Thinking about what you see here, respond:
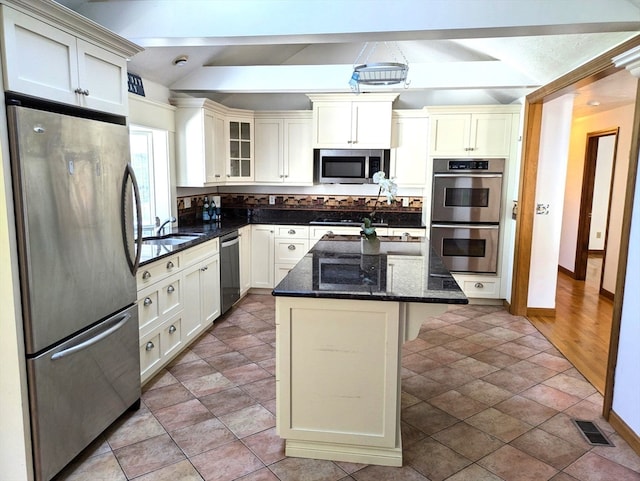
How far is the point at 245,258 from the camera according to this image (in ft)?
16.8

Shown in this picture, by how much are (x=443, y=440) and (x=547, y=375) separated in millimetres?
1284

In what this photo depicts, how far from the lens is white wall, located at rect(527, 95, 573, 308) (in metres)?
4.38

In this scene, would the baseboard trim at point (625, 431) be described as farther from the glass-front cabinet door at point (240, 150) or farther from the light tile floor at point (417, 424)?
the glass-front cabinet door at point (240, 150)

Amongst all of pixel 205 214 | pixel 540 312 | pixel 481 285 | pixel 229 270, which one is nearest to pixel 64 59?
pixel 229 270

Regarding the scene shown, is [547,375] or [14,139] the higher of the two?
[14,139]

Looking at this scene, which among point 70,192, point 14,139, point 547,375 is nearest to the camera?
point 14,139

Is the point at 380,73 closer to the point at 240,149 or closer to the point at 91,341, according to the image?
the point at 91,341

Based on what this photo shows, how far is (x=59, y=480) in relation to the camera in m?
2.09

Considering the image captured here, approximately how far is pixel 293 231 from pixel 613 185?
156 inches

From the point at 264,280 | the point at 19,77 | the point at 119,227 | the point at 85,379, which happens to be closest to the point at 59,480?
the point at 85,379

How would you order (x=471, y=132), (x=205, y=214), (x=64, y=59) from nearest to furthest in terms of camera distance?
(x=64, y=59), (x=471, y=132), (x=205, y=214)

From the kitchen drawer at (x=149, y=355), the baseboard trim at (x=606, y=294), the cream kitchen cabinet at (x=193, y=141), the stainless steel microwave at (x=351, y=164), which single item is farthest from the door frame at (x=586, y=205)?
the kitchen drawer at (x=149, y=355)

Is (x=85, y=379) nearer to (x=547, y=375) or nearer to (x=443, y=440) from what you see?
(x=443, y=440)

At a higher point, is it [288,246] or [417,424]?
[288,246]
